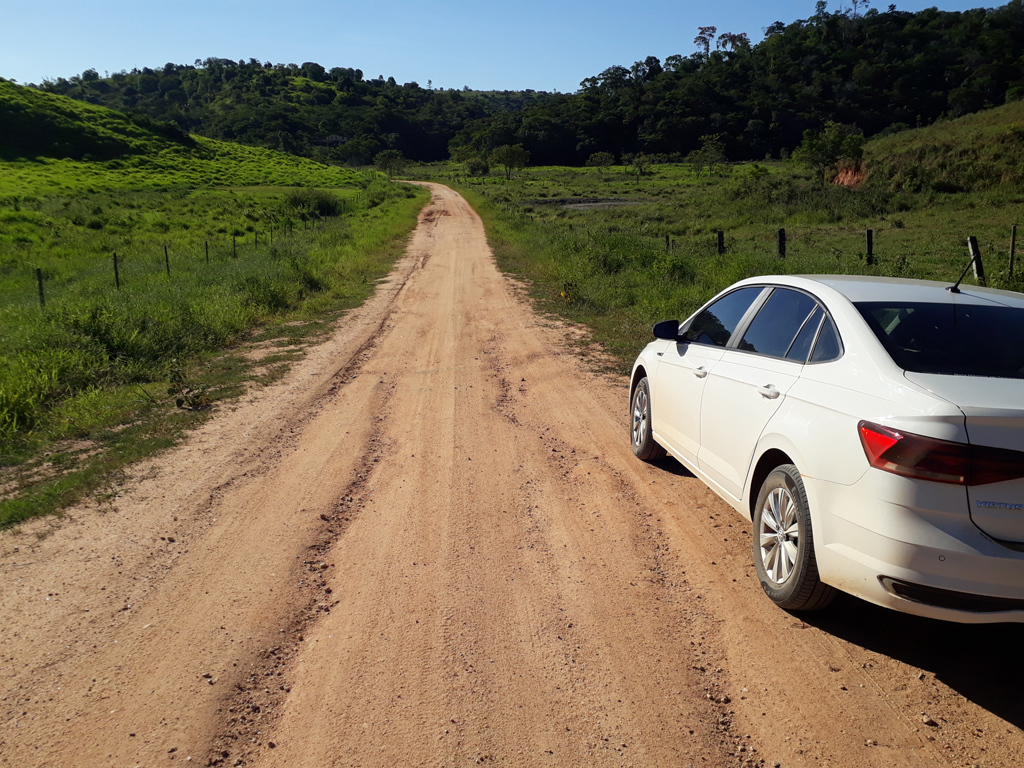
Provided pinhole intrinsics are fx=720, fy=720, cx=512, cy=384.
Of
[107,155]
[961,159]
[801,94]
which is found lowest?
[961,159]

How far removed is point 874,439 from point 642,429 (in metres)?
3.17

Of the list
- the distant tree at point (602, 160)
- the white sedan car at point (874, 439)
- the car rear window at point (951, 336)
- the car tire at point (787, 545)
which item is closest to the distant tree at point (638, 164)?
the distant tree at point (602, 160)

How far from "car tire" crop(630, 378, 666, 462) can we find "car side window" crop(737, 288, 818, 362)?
60.7 inches

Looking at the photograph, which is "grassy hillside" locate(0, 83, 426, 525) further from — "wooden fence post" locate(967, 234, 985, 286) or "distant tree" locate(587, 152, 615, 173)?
"distant tree" locate(587, 152, 615, 173)

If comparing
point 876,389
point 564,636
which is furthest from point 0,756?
point 876,389

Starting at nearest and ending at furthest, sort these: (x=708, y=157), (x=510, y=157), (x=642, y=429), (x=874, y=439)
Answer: (x=874, y=439)
(x=642, y=429)
(x=708, y=157)
(x=510, y=157)

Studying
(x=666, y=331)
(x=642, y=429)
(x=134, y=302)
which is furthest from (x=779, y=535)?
(x=134, y=302)

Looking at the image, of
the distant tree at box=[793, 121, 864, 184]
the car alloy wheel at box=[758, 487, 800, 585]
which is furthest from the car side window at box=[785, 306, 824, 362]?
the distant tree at box=[793, 121, 864, 184]

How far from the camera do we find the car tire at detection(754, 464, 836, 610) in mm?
3479

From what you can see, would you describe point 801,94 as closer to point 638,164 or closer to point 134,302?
point 638,164

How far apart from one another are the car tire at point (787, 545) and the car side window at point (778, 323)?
843 millimetres

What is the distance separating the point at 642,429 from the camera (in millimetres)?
6215

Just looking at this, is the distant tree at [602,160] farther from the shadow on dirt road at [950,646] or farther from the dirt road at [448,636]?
the shadow on dirt road at [950,646]

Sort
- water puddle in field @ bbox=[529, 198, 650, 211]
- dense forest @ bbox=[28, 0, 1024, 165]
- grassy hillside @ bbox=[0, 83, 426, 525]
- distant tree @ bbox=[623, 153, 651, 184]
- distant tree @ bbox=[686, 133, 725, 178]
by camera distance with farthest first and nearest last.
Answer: dense forest @ bbox=[28, 0, 1024, 165] → distant tree @ bbox=[623, 153, 651, 184] → distant tree @ bbox=[686, 133, 725, 178] → water puddle in field @ bbox=[529, 198, 650, 211] → grassy hillside @ bbox=[0, 83, 426, 525]
